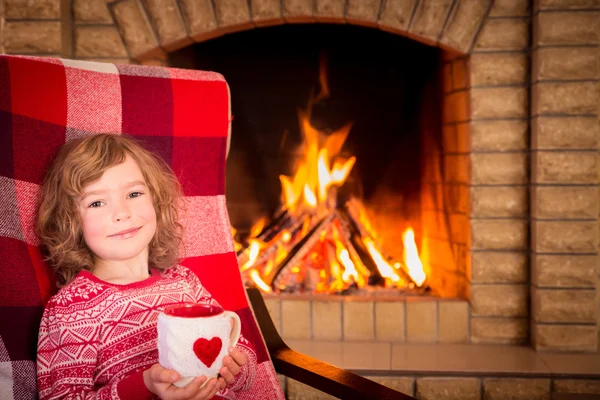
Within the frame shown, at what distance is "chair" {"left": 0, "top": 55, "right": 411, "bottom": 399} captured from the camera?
0.85 metres

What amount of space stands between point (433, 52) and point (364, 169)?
0.51 meters

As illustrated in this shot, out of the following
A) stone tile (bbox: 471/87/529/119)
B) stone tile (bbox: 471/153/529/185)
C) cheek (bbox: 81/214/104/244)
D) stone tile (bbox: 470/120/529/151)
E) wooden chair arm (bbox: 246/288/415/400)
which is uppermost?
stone tile (bbox: 471/87/529/119)

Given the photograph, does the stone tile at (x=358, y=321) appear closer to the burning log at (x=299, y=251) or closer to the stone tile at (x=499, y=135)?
the burning log at (x=299, y=251)

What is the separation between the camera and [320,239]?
217 centimetres

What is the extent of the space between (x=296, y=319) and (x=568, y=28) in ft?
4.03

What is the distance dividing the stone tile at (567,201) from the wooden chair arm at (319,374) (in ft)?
3.29

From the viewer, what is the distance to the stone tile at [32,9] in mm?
1778

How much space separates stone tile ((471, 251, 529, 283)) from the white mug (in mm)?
1331

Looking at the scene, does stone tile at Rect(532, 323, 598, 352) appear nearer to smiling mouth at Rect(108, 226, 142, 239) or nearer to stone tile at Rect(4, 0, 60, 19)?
smiling mouth at Rect(108, 226, 142, 239)

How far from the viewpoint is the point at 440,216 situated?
6.98 ft

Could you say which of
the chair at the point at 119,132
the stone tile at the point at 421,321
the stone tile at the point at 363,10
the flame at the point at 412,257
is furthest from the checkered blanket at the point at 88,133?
the flame at the point at 412,257

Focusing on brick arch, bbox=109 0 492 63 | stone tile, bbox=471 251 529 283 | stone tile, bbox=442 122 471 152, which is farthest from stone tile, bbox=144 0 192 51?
stone tile, bbox=471 251 529 283

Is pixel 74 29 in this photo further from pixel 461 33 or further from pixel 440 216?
pixel 440 216

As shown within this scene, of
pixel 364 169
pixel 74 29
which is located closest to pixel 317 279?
pixel 364 169
